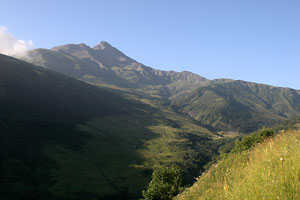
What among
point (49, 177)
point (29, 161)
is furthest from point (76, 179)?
point (29, 161)

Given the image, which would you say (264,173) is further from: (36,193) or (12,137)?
(12,137)

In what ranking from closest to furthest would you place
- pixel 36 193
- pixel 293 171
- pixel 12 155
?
pixel 293 171
pixel 36 193
pixel 12 155

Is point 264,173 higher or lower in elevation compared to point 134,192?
higher

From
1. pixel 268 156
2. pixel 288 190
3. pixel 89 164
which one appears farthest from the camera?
pixel 89 164

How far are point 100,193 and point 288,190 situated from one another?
161603mm

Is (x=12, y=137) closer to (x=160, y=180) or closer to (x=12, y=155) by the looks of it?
(x=12, y=155)

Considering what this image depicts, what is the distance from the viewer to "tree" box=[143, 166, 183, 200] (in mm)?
55031

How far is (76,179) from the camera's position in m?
165

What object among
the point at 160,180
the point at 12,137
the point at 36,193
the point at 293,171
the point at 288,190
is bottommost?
the point at 36,193

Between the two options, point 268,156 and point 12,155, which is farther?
point 12,155

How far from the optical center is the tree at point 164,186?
55.0 meters

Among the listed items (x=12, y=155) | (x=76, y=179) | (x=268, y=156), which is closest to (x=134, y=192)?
(x=76, y=179)

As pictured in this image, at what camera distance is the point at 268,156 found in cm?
885

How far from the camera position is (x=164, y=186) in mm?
57688
